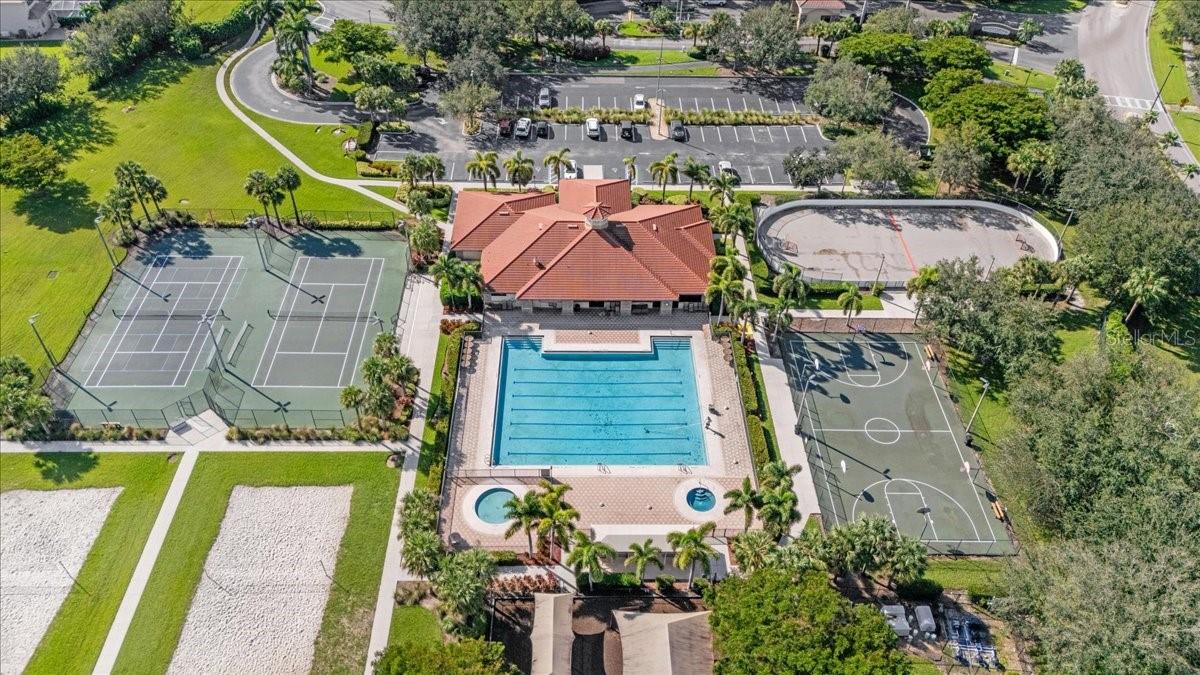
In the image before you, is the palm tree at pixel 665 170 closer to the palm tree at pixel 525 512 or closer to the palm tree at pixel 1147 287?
the palm tree at pixel 525 512

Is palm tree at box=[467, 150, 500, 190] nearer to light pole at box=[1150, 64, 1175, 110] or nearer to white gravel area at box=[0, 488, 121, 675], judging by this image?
white gravel area at box=[0, 488, 121, 675]

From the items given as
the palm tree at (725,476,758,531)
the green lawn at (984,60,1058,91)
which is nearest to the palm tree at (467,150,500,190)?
the palm tree at (725,476,758,531)

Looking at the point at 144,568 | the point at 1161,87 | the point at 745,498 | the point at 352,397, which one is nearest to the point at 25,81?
the point at 352,397

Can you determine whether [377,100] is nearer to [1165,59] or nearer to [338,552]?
[338,552]

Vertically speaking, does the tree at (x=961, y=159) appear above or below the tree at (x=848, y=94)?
below

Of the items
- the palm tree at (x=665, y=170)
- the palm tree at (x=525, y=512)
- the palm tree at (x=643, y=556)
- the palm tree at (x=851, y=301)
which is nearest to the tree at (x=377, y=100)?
the palm tree at (x=665, y=170)

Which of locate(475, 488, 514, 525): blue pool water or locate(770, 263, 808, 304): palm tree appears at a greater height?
locate(770, 263, 808, 304): palm tree
